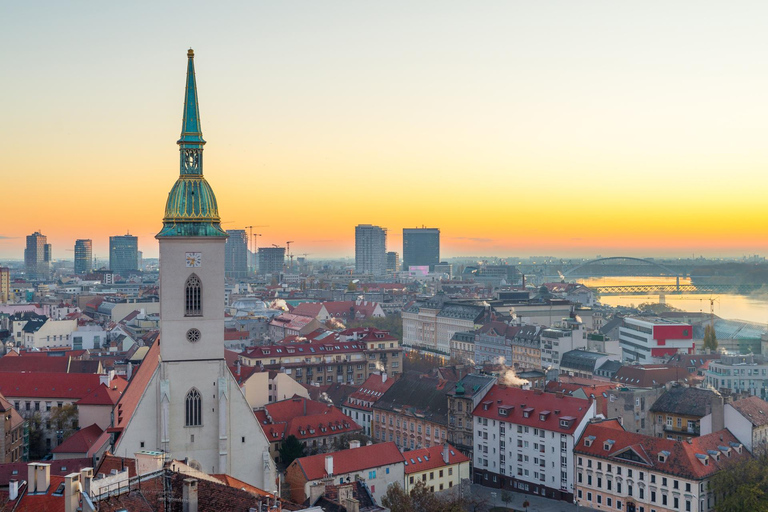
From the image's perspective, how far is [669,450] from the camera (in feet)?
171

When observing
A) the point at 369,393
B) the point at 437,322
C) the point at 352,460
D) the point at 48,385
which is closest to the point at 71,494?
the point at 352,460

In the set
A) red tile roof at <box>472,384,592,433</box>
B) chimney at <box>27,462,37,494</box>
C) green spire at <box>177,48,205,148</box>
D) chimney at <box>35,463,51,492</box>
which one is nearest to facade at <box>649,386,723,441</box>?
red tile roof at <box>472,384,592,433</box>

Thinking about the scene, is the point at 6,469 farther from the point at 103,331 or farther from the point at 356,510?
the point at 103,331

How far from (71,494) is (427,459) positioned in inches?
1401

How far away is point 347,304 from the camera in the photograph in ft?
563

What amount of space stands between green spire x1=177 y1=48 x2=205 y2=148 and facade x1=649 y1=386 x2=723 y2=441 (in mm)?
40151

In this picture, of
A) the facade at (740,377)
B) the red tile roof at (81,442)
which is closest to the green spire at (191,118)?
the red tile roof at (81,442)

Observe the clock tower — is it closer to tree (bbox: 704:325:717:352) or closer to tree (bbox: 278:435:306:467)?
tree (bbox: 278:435:306:467)

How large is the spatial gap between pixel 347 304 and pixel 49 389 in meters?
106

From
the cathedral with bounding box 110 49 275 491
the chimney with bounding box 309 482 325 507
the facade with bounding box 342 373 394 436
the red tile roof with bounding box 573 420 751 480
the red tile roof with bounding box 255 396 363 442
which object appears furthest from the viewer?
the facade with bounding box 342 373 394 436

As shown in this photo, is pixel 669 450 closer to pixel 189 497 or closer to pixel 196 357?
pixel 196 357

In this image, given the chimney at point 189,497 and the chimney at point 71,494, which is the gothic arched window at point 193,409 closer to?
the chimney at point 189,497

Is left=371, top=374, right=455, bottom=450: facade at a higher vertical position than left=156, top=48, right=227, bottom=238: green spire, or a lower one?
lower

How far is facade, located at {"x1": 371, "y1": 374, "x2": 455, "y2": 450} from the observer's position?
6775 centimetres
